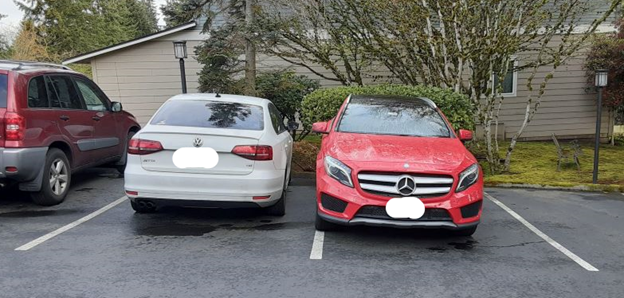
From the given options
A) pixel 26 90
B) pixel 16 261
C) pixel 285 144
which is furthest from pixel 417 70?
pixel 16 261

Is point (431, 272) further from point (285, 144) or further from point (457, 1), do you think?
point (457, 1)

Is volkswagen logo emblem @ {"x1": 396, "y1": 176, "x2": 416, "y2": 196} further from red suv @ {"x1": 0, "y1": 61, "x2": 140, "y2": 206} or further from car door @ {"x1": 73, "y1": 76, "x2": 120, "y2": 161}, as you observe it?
car door @ {"x1": 73, "y1": 76, "x2": 120, "y2": 161}

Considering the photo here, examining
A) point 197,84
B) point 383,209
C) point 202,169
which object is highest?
point 197,84

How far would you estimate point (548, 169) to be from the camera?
8.64 metres

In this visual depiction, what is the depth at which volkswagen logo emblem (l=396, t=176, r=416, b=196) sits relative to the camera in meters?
4.00

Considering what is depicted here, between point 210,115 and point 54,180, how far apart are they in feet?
7.08

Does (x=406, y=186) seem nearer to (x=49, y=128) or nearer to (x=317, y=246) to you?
(x=317, y=246)

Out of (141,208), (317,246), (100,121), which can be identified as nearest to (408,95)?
(317,246)

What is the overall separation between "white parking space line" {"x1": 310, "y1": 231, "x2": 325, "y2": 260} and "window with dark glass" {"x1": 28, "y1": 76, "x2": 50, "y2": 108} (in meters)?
3.49

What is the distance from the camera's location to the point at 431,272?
3695 mm

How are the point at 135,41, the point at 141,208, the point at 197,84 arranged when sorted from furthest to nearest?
the point at 197,84 < the point at 135,41 < the point at 141,208

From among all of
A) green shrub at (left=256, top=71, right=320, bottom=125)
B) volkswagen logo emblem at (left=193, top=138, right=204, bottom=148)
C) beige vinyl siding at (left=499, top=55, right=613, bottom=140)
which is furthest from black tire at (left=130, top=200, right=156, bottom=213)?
beige vinyl siding at (left=499, top=55, right=613, bottom=140)

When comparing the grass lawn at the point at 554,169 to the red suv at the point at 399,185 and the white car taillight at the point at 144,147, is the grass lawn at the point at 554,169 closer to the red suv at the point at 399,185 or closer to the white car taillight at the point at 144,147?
the red suv at the point at 399,185

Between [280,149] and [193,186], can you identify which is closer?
[193,186]
